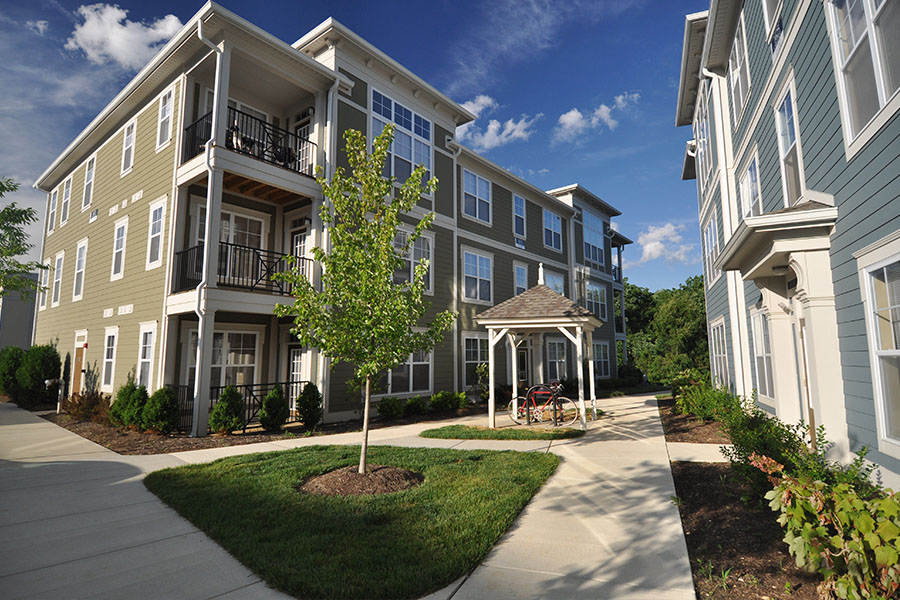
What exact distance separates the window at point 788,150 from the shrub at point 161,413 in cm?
1237

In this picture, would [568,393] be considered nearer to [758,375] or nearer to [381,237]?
[758,375]

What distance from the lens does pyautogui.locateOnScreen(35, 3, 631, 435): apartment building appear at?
11.4 meters

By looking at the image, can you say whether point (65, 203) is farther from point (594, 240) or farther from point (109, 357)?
point (594, 240)

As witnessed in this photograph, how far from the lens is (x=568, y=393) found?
68.4ft

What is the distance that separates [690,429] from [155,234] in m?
14.4

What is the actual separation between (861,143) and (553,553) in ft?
16.1

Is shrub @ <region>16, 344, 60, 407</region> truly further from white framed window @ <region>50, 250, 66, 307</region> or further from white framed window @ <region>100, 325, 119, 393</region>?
white framed window @ <region>100, 325, 119, 393</region>

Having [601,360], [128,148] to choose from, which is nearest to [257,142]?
[128,148]

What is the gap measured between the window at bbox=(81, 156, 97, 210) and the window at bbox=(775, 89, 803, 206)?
2048 centimetres

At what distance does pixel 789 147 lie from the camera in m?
7.40

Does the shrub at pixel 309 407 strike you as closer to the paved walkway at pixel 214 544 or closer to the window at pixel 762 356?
the paved walkway at pixel 214 544

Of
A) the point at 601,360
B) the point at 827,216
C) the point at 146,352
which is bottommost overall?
the point at 601,360

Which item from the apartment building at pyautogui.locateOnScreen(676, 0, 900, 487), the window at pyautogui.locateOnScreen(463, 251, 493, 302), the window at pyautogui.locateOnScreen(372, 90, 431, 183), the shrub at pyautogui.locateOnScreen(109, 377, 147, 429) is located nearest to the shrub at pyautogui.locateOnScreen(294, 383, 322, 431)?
the shrub at pyautogui.locateOnScreen(109, 377, 147, 429)

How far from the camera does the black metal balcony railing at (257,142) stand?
12134mm
